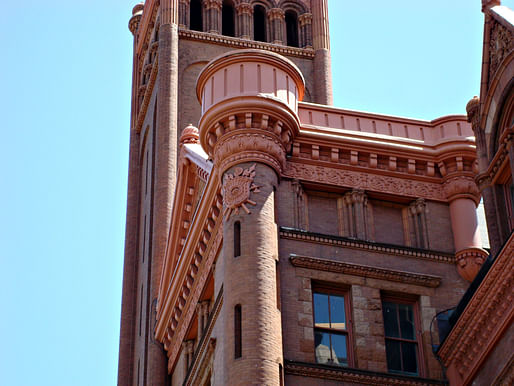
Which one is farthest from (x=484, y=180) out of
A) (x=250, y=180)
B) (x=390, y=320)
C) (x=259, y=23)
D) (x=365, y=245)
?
(x=259, y=23)

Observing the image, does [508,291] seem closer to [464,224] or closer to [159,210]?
[464,224]

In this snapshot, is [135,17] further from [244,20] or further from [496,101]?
[496,101]

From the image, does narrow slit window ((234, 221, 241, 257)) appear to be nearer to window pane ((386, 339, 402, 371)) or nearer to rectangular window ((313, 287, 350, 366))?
rectangular window ((313, 287, 350, 366))

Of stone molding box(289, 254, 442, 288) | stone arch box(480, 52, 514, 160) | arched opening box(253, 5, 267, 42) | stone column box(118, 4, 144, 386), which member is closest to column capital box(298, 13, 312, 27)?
arched opening box(253, 5, 267, 42)

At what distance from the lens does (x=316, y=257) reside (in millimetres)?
36094

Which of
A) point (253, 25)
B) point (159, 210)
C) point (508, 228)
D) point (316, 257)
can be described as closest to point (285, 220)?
point (316, 257)

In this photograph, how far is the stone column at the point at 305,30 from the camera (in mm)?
65875

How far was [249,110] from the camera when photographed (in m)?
37.1

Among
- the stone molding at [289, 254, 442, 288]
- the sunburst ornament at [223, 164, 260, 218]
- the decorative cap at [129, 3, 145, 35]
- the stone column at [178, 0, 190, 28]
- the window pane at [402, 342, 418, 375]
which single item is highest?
the decorative cap at [129, 3, 145, 35]

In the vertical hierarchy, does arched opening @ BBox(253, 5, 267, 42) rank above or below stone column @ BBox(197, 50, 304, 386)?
above

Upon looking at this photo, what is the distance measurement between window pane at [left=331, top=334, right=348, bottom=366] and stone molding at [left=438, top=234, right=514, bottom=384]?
9.72 ft

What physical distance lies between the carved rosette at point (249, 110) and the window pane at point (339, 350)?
5400 millimetres

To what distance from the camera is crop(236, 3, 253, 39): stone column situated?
6482 centimetres

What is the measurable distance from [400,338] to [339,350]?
201 centimetres
